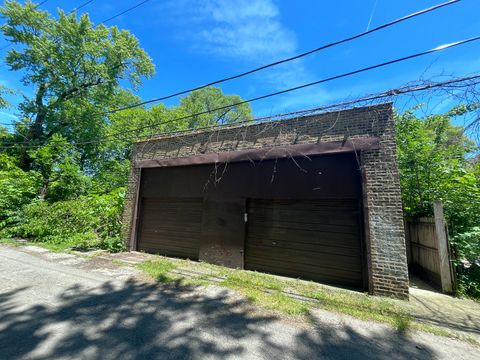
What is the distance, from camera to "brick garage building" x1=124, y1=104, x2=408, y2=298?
547 cm

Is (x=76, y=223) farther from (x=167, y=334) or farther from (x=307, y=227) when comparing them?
(x=307, y=227)

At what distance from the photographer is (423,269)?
6.58m

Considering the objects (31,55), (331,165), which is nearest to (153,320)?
(331,165)

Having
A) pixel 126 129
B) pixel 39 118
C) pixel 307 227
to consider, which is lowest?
pixel 307 227

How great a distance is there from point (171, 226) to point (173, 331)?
5192mm

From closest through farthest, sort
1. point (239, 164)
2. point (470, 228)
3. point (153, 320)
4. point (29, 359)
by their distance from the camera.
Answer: point (29, 359)
point (153, 320)
point (470, 228)
point (239, 164)

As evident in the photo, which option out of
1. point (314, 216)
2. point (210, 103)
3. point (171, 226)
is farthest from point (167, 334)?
point (210, 103)

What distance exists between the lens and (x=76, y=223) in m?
10.1

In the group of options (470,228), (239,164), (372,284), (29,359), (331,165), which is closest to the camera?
(29,359)

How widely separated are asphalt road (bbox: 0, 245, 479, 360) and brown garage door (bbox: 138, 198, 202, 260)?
3.02 meters

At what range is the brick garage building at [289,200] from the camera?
5469 mm

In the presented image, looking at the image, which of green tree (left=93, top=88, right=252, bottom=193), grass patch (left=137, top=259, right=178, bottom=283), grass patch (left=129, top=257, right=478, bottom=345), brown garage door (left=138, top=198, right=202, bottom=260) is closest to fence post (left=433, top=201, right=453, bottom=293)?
grass patch (left=129, top=257, right=478, bottom=345)

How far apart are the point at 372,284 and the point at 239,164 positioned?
14.8ft

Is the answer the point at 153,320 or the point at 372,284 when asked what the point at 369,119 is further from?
the point at 153,320
